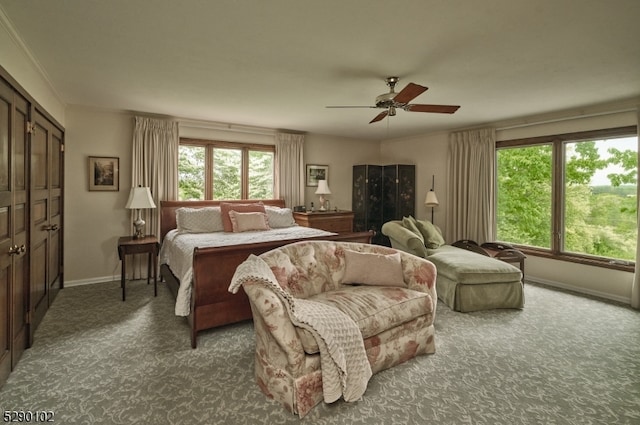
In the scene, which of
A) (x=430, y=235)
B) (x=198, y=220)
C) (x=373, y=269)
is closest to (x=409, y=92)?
(x=373, y=269)

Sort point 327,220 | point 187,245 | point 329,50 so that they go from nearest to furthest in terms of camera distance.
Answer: point 329,50, point 187,245, point 327,220

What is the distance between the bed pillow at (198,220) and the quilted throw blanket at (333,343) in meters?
2.57

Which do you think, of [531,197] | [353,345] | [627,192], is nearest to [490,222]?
[531,197]

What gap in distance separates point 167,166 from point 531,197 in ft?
18.3

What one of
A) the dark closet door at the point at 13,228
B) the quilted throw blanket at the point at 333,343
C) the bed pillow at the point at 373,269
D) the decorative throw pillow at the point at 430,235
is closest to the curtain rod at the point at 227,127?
the dark closet door at the point at 13,228

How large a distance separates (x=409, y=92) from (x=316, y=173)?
3737 millimetres

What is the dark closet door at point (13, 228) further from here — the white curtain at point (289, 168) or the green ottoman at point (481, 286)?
the green ottoman at point (481, 286)

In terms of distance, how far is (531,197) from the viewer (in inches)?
192

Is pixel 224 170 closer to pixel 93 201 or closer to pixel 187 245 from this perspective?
pixel 93 201

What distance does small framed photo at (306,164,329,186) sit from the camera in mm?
6215

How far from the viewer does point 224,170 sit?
5.37 m

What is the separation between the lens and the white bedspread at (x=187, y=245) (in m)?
2.78

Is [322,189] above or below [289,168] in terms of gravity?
below

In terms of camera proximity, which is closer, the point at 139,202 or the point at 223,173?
the point at 139,202
